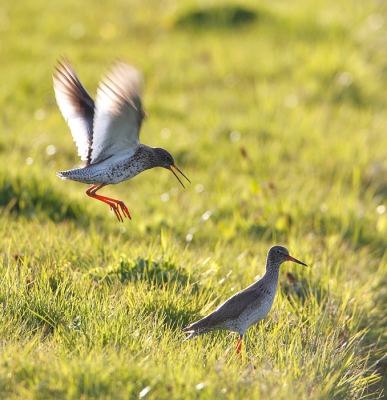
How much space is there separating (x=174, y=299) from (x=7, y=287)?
1.20 meters

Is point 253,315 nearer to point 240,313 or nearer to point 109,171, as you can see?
point 240,313

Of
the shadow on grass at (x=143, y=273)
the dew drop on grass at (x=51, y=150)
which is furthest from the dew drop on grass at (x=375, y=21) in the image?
the shadow on grass at (x=143, y=273)

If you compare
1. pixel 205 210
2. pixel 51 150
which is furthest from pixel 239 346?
pixel 51 150

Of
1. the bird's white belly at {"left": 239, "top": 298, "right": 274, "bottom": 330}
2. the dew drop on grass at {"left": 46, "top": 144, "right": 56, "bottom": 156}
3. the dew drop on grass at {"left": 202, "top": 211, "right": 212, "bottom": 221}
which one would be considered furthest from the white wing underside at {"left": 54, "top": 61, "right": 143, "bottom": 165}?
the dew drop on grass at {"left": 46, "top": 144, "right": 56, "bottom": 156}

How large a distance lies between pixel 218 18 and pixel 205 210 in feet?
25.2

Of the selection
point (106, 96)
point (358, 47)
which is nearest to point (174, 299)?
point (106, 96)

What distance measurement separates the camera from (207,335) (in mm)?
4844

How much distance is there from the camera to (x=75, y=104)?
226 inches

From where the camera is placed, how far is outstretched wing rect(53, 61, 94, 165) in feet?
18.2

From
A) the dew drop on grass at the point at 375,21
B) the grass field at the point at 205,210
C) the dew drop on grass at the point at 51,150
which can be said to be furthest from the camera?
the dew drop on grass at the point at 375,21

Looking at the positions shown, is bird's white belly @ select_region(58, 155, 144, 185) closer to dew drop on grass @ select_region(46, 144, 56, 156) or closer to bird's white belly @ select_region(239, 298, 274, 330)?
bird's white belly @ select_region(239, 298, 274, 330)

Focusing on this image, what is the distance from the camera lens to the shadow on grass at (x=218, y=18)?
1394 centimetres

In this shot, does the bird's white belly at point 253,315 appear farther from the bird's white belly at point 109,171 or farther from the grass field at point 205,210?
the bird's white belly at point 109,171

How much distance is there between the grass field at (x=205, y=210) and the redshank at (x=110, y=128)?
793 mm
